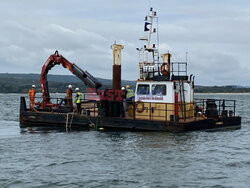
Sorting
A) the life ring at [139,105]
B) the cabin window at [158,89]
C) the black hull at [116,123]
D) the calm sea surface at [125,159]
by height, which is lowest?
the calm sea surface at [125,159]

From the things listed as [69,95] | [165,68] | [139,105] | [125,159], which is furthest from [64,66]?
[125,159]

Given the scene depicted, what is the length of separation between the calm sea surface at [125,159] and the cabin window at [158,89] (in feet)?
8.43

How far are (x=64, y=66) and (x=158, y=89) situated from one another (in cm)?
783

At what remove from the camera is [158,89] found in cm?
2261

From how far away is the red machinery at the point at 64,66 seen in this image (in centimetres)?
2564

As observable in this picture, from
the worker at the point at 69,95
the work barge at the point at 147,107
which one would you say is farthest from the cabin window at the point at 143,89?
the worker at the point at 69,95

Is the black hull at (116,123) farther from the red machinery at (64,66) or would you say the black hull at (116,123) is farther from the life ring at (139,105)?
the red machinery at (64,66)

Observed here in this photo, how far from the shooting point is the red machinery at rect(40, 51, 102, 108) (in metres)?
25.6

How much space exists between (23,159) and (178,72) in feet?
35.2

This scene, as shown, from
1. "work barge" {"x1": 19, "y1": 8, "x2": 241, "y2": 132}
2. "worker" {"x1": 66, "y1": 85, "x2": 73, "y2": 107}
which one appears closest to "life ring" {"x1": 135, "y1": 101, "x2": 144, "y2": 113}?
"work barge" {"x1": 19, "y1": 8, "x2": 241, "y2": 132}

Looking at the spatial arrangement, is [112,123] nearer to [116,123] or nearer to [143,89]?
[116,123]

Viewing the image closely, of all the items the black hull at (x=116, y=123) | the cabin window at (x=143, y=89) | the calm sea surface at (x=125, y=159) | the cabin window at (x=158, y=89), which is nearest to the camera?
the calm sea surface at (x=125, y=159)

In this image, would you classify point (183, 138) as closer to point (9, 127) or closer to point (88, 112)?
point (88, 112)

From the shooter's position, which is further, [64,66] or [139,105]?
[64,66]
